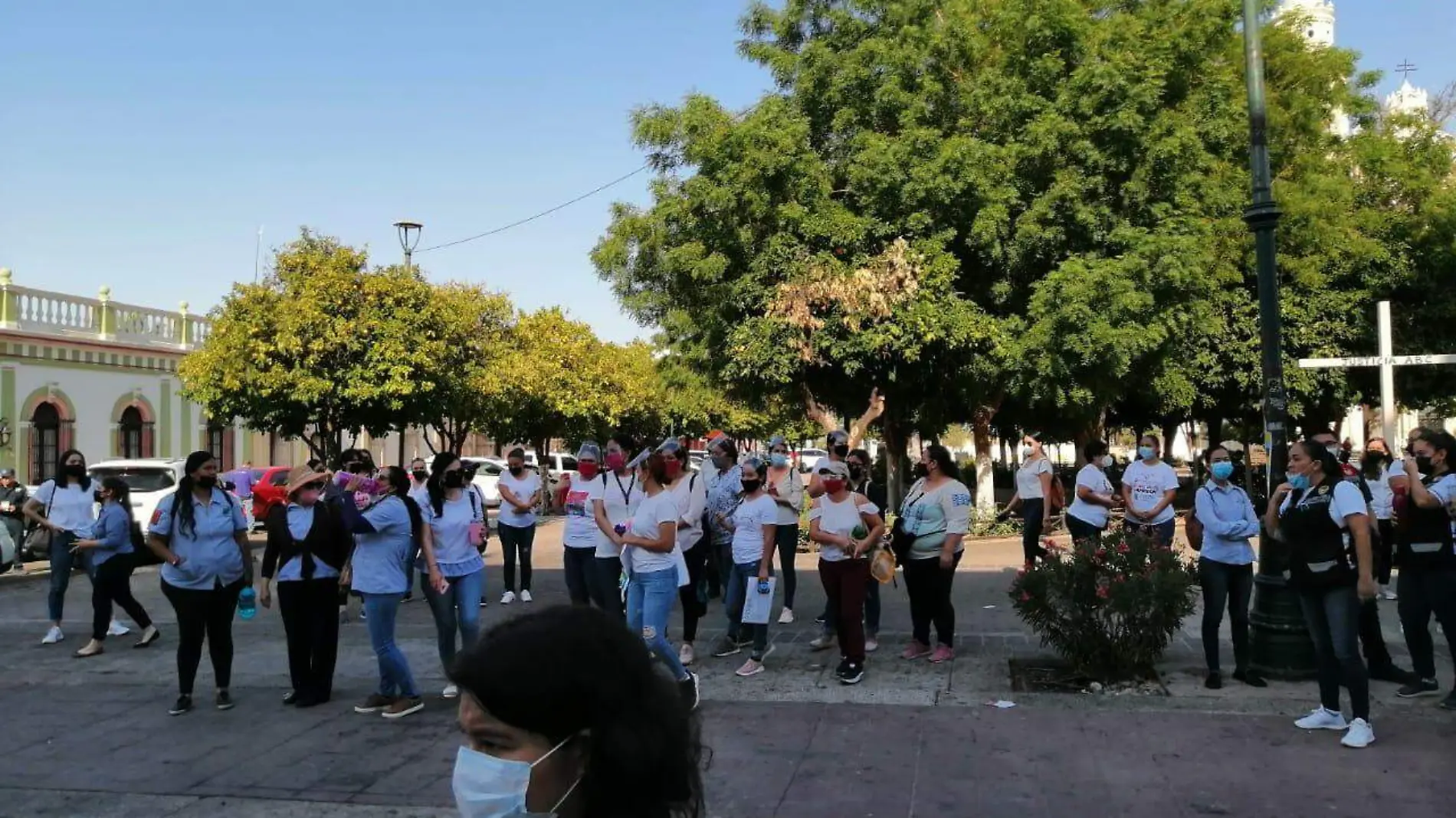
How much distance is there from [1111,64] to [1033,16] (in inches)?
55.8

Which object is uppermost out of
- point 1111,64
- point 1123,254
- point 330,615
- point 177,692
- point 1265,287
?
point 1111,64

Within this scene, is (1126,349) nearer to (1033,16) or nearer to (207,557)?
(1033,16)

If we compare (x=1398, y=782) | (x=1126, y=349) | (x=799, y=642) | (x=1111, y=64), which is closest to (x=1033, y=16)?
(x=1111, y=64)

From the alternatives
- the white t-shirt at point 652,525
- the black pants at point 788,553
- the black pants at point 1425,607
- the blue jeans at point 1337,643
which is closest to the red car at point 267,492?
the white t-shirt at point 652,525

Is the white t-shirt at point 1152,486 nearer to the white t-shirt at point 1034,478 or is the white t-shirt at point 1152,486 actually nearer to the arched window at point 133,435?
the white t-shirt at point 1034,478

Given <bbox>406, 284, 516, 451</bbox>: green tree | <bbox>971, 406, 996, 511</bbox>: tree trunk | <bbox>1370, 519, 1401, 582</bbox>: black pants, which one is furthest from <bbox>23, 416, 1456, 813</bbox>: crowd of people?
<bbox>406, 284, 516, 451</bbox>: green tree

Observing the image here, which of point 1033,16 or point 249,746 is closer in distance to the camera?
point 249,746

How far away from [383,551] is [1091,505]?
6.14 metres

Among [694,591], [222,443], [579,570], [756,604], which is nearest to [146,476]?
[579,570]

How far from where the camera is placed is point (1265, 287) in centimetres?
768

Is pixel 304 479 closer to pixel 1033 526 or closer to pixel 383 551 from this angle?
pixel 383 551

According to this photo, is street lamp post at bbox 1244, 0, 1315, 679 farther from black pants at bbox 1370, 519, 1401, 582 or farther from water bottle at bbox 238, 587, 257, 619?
water bottle at bbox 238, 587, 257, 619

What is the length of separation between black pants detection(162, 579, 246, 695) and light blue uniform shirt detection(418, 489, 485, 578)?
4.37ft

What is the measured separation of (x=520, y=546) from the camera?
458 inches
